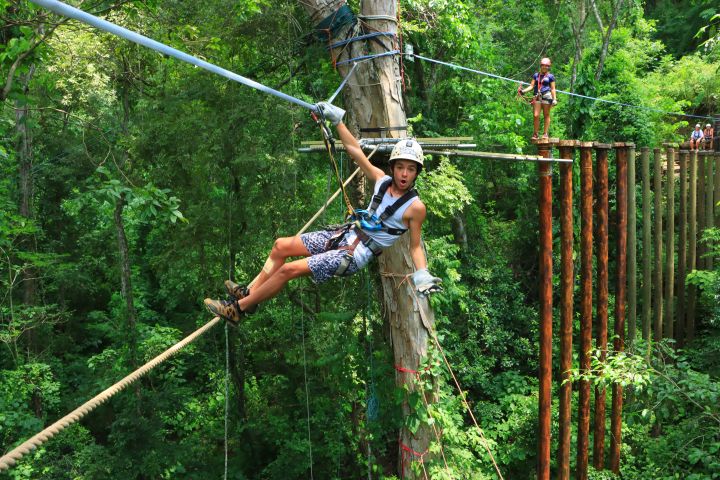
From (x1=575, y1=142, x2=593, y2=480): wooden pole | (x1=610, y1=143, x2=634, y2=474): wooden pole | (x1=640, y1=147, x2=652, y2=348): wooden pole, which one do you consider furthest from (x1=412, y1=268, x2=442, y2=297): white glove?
(x1=640, y1=147, x2=652, y2=348): wooden pole

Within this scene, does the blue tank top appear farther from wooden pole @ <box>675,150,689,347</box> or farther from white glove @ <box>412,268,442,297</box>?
wooden pole @ <box>675,150,689,347</box>

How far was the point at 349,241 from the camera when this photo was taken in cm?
419

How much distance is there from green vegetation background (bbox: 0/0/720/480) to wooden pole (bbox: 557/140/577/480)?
639 mm

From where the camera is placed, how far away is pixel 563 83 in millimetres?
15289

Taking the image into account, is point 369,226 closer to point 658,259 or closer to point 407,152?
point 407,152

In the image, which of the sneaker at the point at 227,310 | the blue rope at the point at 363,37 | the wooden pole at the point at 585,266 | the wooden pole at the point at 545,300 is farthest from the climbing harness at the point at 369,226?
the wooden pole at the point at 585,266

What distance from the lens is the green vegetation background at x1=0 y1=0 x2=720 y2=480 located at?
7.49 meters

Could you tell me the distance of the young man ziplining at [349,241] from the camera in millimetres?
4000

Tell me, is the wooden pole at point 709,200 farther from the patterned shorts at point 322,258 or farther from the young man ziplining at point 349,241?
the patterned shorts at point 322,258

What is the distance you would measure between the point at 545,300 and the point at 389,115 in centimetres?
274

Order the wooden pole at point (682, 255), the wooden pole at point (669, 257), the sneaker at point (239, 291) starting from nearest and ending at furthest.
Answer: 1. the sneaker at point (239, 291)
2. the wooden pole at point (669, 257)
3. the wooden pole at point (682, 255)

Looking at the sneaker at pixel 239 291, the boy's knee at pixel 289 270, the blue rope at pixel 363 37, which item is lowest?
the sneaker at pixel 239 291

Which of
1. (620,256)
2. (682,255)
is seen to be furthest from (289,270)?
(682,255)

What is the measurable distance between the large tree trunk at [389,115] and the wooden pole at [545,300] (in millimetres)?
1705
